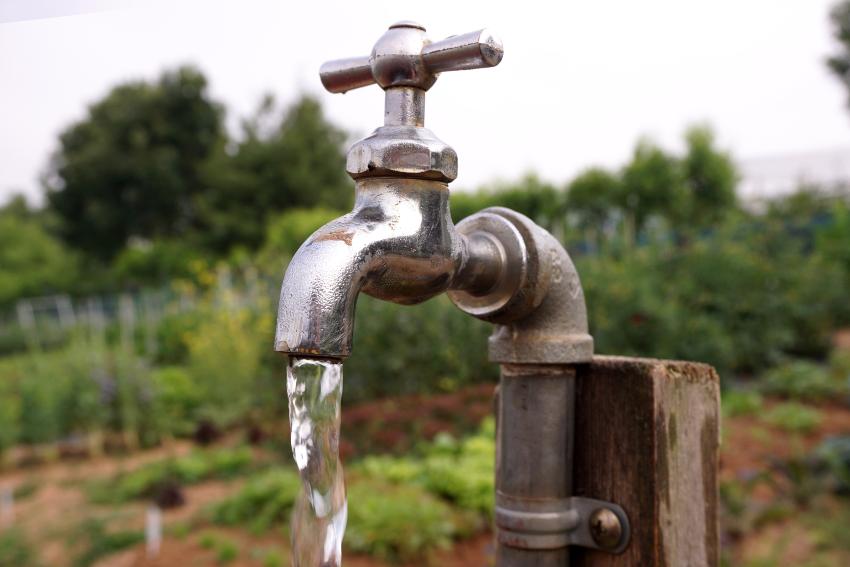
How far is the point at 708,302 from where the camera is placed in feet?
21.3

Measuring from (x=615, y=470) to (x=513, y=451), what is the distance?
0.40 feet

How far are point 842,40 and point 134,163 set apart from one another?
69.5 feet

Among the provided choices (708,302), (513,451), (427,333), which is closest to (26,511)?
(427,333)

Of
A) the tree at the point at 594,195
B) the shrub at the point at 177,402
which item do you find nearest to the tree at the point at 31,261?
the tree at the point at 594,195

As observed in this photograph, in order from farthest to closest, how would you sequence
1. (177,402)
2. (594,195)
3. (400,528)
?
(594,195) → (177,402) → (400,528)

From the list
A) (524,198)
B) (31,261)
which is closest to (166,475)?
(524,198)

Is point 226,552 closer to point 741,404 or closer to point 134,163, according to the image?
point 741,404

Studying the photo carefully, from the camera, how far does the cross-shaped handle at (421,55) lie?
2.41 feet

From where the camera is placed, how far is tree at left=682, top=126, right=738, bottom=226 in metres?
13.4

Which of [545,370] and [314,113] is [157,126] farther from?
[545,370]

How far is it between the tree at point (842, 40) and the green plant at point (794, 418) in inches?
554

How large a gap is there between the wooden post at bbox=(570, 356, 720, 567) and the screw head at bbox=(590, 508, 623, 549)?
0.02 meters

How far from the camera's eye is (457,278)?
2.80ft

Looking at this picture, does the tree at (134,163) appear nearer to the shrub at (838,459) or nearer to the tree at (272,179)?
the tree at (272,179)
